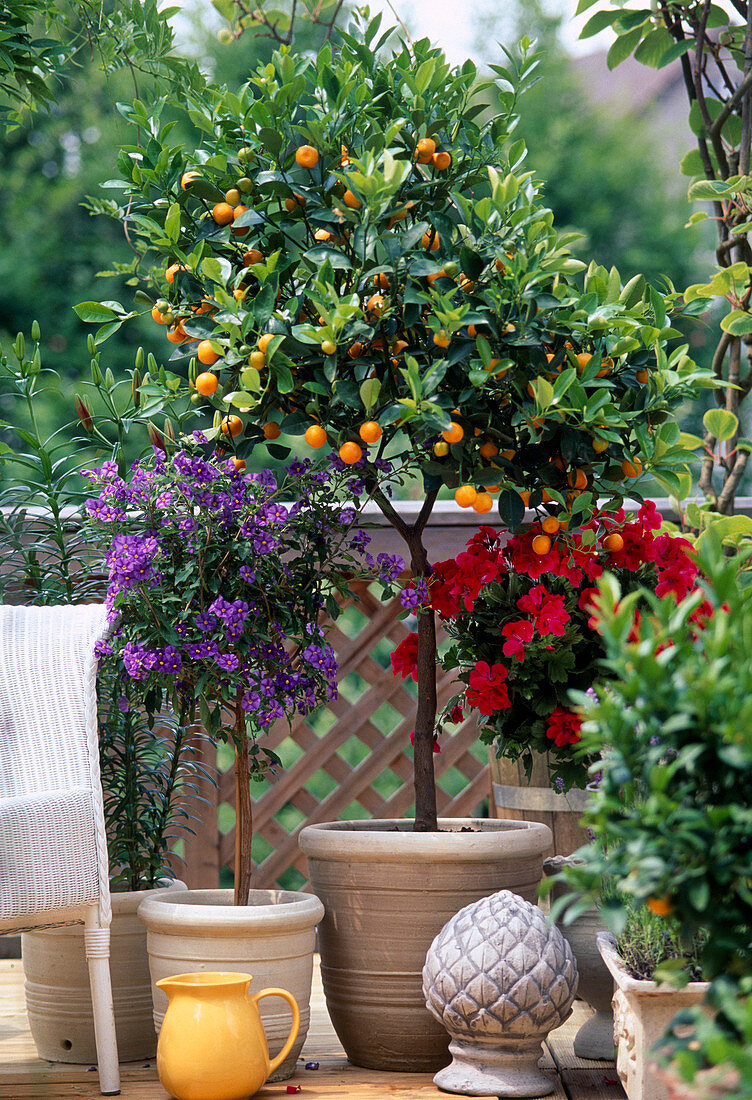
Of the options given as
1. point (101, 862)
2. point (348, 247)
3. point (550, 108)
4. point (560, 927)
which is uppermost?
point (550, 108)

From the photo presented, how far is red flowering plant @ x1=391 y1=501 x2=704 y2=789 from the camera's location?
62.2 inches

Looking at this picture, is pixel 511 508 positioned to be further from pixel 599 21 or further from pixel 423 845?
pixel 599 21


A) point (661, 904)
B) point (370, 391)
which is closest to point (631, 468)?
point (370, 391)

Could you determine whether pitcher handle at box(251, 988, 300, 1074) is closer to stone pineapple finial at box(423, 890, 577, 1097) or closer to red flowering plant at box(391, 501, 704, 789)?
stone pineapple finial at box(423, 890, 577, 1097)

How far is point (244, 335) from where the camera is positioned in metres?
1.40

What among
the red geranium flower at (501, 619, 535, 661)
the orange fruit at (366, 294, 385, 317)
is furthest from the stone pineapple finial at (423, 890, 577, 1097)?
the orange fruit at (366, 294, 385, 317)

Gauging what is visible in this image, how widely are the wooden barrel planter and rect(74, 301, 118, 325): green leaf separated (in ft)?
3.19

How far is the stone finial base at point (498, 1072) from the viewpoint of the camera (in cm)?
139

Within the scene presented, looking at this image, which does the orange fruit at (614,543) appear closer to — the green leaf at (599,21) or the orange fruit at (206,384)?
the orange fruit at (206,384)

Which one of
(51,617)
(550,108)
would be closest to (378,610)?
(51,617)

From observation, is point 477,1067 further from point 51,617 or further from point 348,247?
point 348,247

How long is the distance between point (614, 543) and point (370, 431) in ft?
1.43

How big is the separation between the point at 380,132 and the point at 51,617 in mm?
862

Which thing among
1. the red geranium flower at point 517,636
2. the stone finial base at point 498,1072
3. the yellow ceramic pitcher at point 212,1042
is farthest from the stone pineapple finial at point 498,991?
the red geranium flower at point 517,636
